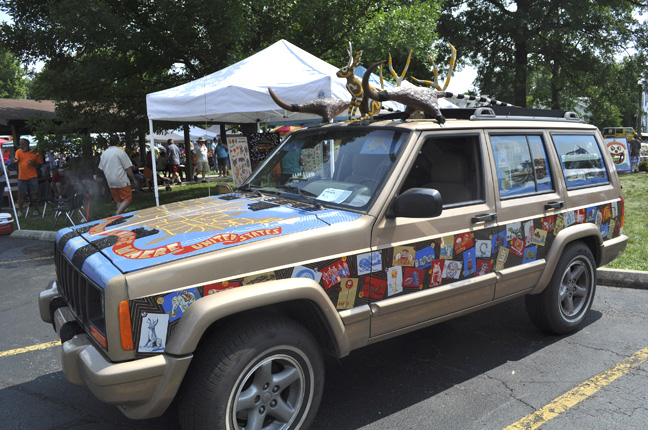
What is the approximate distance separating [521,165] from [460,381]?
5.62 ft

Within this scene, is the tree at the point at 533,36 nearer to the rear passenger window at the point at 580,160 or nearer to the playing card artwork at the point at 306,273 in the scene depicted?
the rear passenger window at the point at 580,160

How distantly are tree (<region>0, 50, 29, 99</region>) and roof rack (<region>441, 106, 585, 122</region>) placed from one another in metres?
56.2

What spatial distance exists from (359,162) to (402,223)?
0.57 meters

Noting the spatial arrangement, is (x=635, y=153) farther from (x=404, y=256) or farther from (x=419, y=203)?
(x=419, y=203)

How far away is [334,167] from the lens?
353cm

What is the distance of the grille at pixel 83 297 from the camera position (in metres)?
2.58

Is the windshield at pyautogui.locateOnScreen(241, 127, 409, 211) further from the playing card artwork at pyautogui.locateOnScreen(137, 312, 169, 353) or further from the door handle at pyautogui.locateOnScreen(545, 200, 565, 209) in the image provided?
the door handle at pyautogui.locateOnScreen(545, 200, 565, 209)

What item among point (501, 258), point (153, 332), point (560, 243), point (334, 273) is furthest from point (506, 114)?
point (153, 332)

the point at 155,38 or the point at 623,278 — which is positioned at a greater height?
the point at 155,38

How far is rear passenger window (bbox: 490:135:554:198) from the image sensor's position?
3.77 metres

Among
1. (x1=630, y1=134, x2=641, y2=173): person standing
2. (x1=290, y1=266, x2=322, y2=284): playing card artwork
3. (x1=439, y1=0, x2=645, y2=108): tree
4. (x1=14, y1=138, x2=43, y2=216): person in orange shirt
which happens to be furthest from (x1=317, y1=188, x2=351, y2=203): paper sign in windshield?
(x1=630, y1=134, x2=641, y2=173): person standing

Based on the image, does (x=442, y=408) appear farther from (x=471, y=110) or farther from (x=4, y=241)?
(x=4, y=241)

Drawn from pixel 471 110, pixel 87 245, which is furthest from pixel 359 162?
pixel 87 245

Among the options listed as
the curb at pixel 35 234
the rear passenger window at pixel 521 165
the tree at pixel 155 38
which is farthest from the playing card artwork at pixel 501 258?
the tree at pixel 155 38
